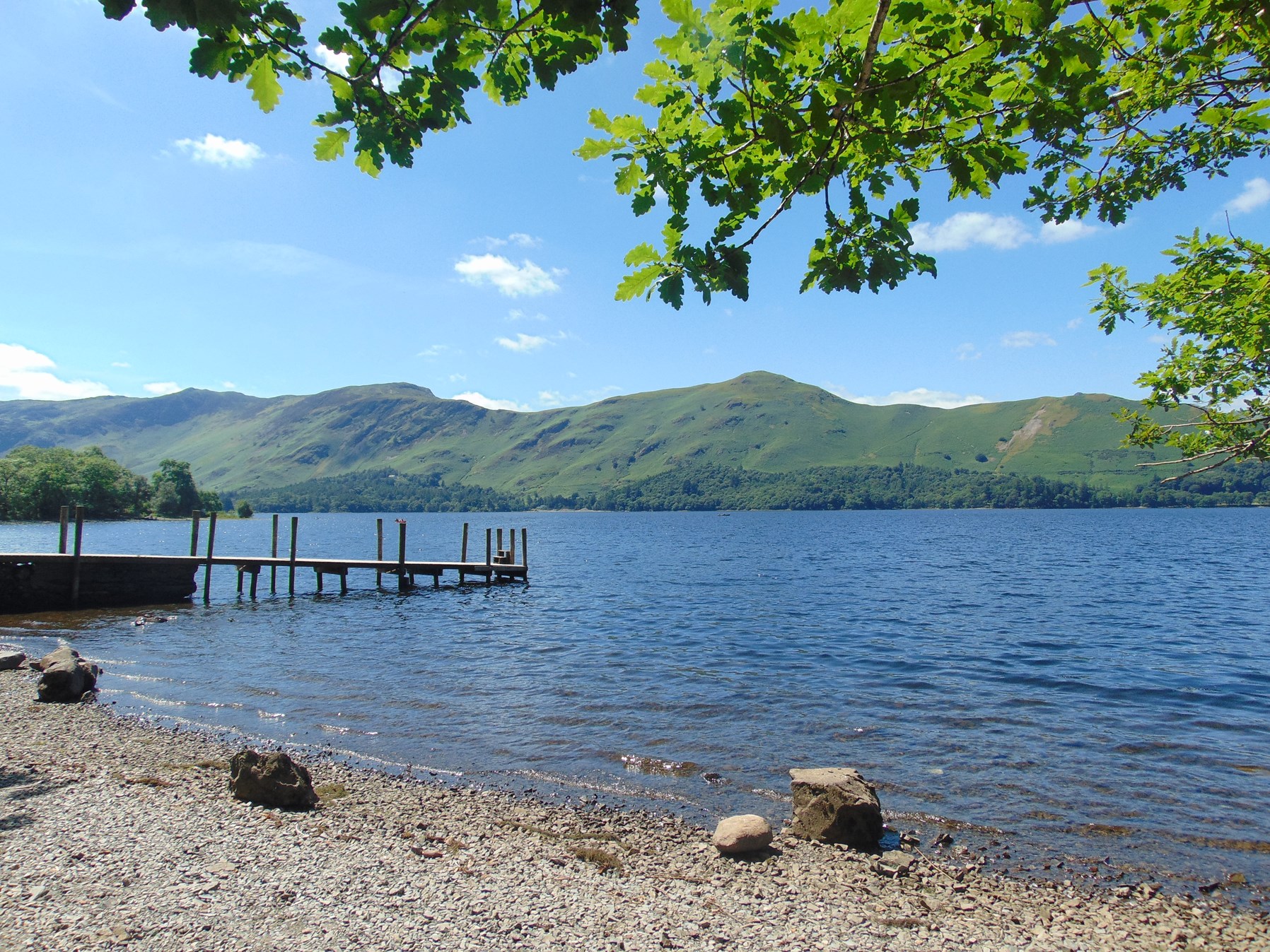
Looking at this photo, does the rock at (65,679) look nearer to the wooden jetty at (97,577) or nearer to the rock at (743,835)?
the wooden jetty at (97,577)

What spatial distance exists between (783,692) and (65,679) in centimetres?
1815

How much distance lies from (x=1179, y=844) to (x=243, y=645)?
27.6 metres

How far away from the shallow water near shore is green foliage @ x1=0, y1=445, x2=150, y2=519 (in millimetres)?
120859

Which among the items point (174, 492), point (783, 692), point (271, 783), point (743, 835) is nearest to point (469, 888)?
point (743, 835)

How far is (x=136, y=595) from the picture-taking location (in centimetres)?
3459

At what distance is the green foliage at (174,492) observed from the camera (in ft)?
509

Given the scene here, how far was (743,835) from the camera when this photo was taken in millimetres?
9477

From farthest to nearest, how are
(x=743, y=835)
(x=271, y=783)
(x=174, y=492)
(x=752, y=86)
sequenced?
(x=174, y=492), (x=271, y=783), (x=743, y=835), (x=752, y=86)

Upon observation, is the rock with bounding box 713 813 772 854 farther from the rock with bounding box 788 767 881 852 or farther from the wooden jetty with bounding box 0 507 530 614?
the wooden jetty with bounding box 0 507 530 614

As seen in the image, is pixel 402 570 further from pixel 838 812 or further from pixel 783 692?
pixel 838 812

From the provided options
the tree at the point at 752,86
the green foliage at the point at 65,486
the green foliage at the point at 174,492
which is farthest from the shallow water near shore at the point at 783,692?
the green foliage at the point at 174,492

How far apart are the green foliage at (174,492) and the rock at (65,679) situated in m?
158

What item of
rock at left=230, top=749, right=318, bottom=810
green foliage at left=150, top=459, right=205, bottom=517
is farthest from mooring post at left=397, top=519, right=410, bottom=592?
green foliage at left=150, top=459, right=205, bottom=517

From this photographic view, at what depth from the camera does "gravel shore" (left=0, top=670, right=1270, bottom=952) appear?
6809 millimetres
